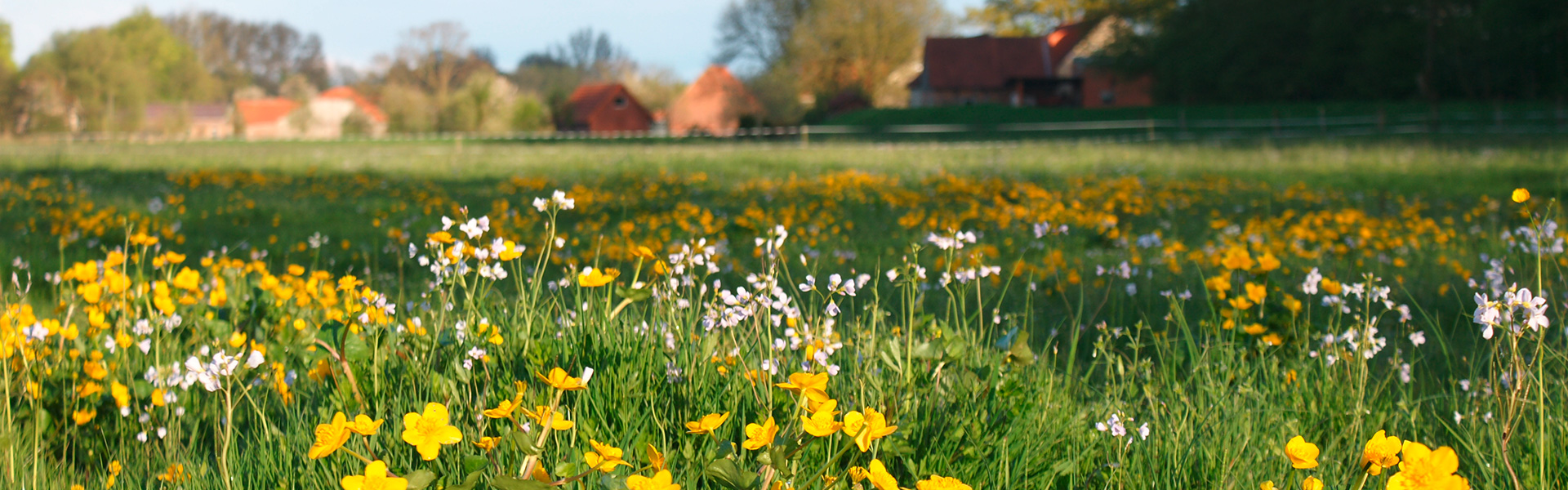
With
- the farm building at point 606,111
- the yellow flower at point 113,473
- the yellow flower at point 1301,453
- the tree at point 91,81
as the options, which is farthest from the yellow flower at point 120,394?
the tree at point 91,81

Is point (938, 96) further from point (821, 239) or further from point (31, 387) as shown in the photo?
point (31, 387)

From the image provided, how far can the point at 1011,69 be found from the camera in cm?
5481

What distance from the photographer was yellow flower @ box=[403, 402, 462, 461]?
131 cm

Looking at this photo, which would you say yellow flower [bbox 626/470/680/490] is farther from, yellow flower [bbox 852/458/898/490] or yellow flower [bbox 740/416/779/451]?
yellow flower [bbox 852/458/898/490]

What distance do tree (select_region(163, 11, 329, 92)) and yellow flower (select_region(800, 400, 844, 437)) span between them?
10655 centimetres

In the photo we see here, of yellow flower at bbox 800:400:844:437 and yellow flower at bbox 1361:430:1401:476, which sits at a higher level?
yellow flower at bbox 800:400:844:437

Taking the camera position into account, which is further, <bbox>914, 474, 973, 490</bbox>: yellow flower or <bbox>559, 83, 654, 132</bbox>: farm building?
<bbox>559, 83, 654, 132</bbox>: farm building

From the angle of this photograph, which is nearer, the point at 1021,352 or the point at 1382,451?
the point at 1382,451

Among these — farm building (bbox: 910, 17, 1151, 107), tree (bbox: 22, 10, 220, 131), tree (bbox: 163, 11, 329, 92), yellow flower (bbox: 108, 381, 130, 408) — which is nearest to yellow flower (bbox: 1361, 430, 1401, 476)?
yellow flower (bbox: 108, 381, 130, 408)

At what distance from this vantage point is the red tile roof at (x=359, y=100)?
67.2 metres

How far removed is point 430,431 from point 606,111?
66850 mm

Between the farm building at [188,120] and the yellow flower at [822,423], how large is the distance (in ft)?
197

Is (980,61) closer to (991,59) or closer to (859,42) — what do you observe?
(991,59)

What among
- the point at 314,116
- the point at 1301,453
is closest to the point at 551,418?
the point at 1301,453
